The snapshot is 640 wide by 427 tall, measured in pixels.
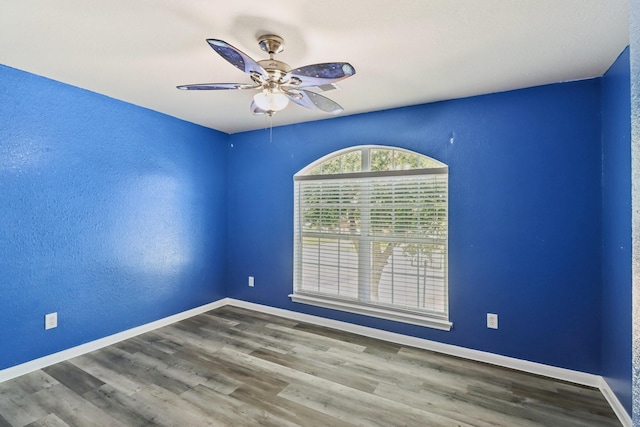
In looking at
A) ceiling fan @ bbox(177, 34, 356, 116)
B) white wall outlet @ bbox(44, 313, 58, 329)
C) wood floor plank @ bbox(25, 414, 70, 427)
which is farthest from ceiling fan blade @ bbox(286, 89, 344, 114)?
white wall outlet @ bbox(44, 313, 58, 329)

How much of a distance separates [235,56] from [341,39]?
724mm

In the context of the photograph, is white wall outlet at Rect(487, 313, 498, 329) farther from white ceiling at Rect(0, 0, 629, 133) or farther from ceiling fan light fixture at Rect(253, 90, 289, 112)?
ceiling fan light fixture at Rect(253, 90, 289, 112)

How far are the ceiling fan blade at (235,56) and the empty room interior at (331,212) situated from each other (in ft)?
0.05

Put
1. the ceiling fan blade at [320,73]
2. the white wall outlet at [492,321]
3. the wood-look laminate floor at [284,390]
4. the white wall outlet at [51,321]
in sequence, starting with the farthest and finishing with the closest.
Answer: the white wall outlet at [492,321] < the white wall outlet at [51,321] < the wood-look laminate floor at [284,390] < the ceiling fan blade at [320,73]

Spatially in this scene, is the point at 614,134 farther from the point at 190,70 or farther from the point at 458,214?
the point at 190,70

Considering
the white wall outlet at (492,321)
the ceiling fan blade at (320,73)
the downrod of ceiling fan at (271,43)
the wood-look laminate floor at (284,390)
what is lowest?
the wood-look laminate floor at (284,390)

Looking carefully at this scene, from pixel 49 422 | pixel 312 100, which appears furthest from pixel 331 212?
pixel 49 422

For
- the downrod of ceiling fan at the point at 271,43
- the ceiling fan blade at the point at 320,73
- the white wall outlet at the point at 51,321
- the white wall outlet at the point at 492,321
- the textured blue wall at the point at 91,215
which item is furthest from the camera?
the white wall outlet at the point at 492,321

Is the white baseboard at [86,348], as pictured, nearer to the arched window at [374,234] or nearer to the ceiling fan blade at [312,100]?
the arched window at [374,234]

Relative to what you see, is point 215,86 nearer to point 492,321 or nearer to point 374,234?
point 374,234

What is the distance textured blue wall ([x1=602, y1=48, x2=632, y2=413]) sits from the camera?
1.88 meters

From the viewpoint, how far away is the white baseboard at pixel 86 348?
2.35 m

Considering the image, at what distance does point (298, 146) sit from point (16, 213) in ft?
8.24

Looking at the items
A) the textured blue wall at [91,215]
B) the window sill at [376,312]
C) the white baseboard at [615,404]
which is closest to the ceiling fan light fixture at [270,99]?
the textured blue wall at [91,215]
